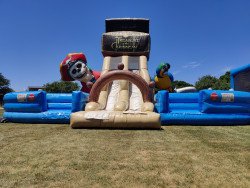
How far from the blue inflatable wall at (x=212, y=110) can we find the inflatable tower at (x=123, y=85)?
49cm

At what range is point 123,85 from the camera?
8078 mm

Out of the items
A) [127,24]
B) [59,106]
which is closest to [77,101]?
[59,106]

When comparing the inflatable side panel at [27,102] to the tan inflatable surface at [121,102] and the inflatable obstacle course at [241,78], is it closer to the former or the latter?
the tan inflatable surface at [121,102]

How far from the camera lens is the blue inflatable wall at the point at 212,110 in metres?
6.39

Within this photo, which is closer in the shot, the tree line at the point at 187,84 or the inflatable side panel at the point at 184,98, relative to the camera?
the inflatable side panel at the point at 184,98

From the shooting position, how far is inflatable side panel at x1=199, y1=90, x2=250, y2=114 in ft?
21.0

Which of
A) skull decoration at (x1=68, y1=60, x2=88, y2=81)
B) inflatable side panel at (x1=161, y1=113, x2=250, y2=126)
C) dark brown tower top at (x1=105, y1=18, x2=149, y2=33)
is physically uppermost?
dark brown tower top at (x1=105, y1=18, x2=149, y2=33)

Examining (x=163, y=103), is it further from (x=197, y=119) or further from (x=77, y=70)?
(x=77, y=70)

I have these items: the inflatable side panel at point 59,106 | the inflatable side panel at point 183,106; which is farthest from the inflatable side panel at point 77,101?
the inflatable side panel at point 183,106

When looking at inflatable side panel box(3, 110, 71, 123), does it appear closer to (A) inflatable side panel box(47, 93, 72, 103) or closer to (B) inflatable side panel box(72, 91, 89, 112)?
(B) inflatable side panel box(72, 91, 89, 112)

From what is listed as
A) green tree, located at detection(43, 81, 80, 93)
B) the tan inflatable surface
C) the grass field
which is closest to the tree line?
green tree, located at detection(43, 81, 80, 93)

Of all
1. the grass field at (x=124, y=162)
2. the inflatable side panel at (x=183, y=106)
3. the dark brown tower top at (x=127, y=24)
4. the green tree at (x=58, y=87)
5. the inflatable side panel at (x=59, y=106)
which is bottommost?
the grass field at (x=124, y=162)

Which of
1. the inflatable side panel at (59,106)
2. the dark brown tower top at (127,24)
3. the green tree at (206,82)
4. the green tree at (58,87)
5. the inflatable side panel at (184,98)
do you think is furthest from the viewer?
the green tree at (58,87)

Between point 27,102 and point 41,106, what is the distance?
1.40ft
